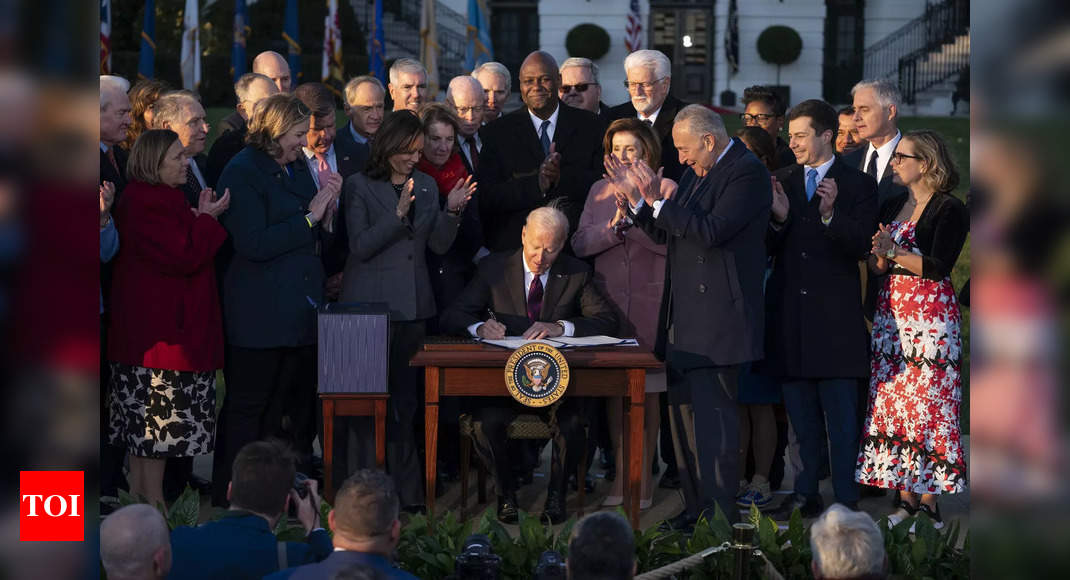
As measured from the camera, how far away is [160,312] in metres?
5.57

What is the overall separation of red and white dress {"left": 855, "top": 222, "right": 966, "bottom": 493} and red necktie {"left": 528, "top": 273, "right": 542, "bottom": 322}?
5.36 feet

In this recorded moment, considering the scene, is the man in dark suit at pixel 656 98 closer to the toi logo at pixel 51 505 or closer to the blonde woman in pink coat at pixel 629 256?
the blonde woman in pink coat at pixel 629 256

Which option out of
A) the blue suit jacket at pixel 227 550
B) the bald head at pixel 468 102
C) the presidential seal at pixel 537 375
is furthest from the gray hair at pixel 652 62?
the blue suit jacket at pixel 227 550

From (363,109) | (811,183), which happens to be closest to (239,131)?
(363,109)

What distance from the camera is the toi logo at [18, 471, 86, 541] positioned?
97cm

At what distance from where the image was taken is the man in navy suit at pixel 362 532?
310cm

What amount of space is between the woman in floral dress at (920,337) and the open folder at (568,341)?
4.02 feet

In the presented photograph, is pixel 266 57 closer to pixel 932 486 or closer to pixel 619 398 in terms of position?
pixel 619 398

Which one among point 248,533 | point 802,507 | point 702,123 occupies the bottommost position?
point 802,507

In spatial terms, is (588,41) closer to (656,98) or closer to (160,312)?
(656,98)

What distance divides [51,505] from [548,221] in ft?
16.1

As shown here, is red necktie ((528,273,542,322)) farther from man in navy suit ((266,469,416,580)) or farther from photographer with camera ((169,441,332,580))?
man in navy suit ((266,469,416,580))

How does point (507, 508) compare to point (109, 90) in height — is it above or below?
below

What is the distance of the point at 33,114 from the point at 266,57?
703 cm
